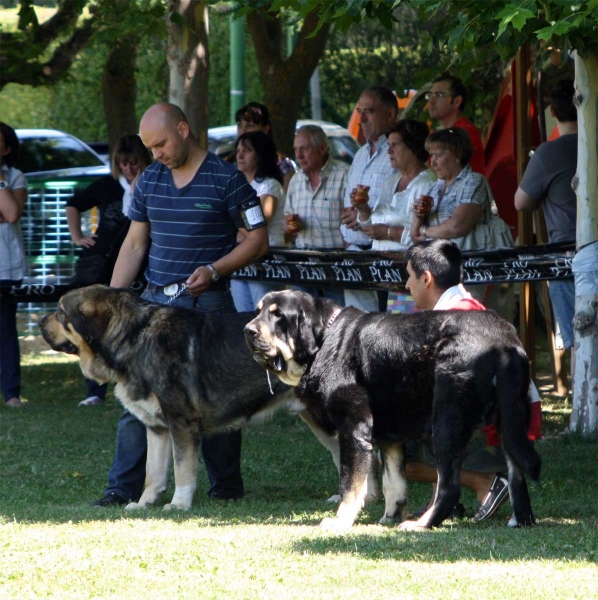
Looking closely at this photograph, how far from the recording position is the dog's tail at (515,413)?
17.8ft

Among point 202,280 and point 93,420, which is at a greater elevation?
point 202,280

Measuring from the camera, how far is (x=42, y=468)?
805 cm

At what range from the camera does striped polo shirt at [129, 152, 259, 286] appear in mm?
6723

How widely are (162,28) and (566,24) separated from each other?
15.5 feet

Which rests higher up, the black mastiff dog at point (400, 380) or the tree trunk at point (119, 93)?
the tree trunk at point (119, 93)

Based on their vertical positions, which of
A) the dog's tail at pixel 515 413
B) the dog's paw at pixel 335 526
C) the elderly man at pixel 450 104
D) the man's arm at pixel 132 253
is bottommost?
the dog's paw at pixel 335 526

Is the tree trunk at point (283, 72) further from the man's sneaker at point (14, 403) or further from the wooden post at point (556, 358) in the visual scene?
the man's sneaker at point (14, 403)

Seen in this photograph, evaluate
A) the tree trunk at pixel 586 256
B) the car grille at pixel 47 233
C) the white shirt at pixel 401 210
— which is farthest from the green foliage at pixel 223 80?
the tree trunk at pixel 586 256

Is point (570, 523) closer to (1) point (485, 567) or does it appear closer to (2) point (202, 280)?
(1) point (485, 567)

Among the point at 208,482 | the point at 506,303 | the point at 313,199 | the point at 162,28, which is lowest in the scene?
the point at 208,482

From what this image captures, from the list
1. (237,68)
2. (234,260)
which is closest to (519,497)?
(234,260)

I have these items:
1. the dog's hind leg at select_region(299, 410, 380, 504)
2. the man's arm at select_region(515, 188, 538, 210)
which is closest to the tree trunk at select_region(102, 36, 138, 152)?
the man's arm at select_region(515, 188, 538, 210)

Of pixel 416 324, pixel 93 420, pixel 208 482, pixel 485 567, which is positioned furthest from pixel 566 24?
pixel 93 420

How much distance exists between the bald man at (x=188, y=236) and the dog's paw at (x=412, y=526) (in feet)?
5.01
